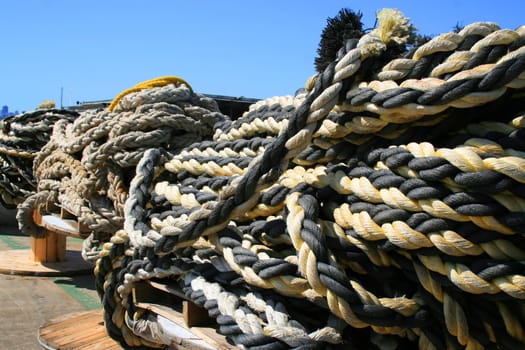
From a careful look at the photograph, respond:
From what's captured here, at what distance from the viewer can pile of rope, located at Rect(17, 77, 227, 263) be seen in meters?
1.78

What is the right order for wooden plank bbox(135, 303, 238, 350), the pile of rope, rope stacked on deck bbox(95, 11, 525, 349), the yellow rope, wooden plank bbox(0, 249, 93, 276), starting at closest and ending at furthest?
rope stacked on deck bbox(95, 11, 525, 349) < wooden plank bbox(135, 303, 238, 350) < the pile of rope < the yellow rope < wooden plank bbox(0, 249, 93, 276)

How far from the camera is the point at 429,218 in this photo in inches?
32.7

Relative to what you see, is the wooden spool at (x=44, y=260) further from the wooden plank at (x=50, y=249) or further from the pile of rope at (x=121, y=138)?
the pile of rope at (x=121, y=138)

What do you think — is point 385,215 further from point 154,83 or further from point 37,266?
point 37,266

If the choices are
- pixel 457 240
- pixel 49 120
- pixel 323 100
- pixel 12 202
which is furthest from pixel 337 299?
pixel 12 202

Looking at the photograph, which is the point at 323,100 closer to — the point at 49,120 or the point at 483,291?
the point at 483,291

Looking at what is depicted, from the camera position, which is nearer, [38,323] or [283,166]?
[283,166]

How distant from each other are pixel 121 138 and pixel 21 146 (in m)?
1.75

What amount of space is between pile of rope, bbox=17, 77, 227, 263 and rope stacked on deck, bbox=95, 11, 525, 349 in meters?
0.68

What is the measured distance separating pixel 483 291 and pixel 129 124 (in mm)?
1279

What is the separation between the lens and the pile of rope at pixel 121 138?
1.78 m

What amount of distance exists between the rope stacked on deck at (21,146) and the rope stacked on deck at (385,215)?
2142mm

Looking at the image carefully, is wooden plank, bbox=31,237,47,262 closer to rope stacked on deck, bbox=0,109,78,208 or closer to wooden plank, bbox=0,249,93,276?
wooden plank, bbox=0,249,93,276

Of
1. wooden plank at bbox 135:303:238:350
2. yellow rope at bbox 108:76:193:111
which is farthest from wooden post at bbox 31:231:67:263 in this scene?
wooden plank at bbox 135:303:238:350
